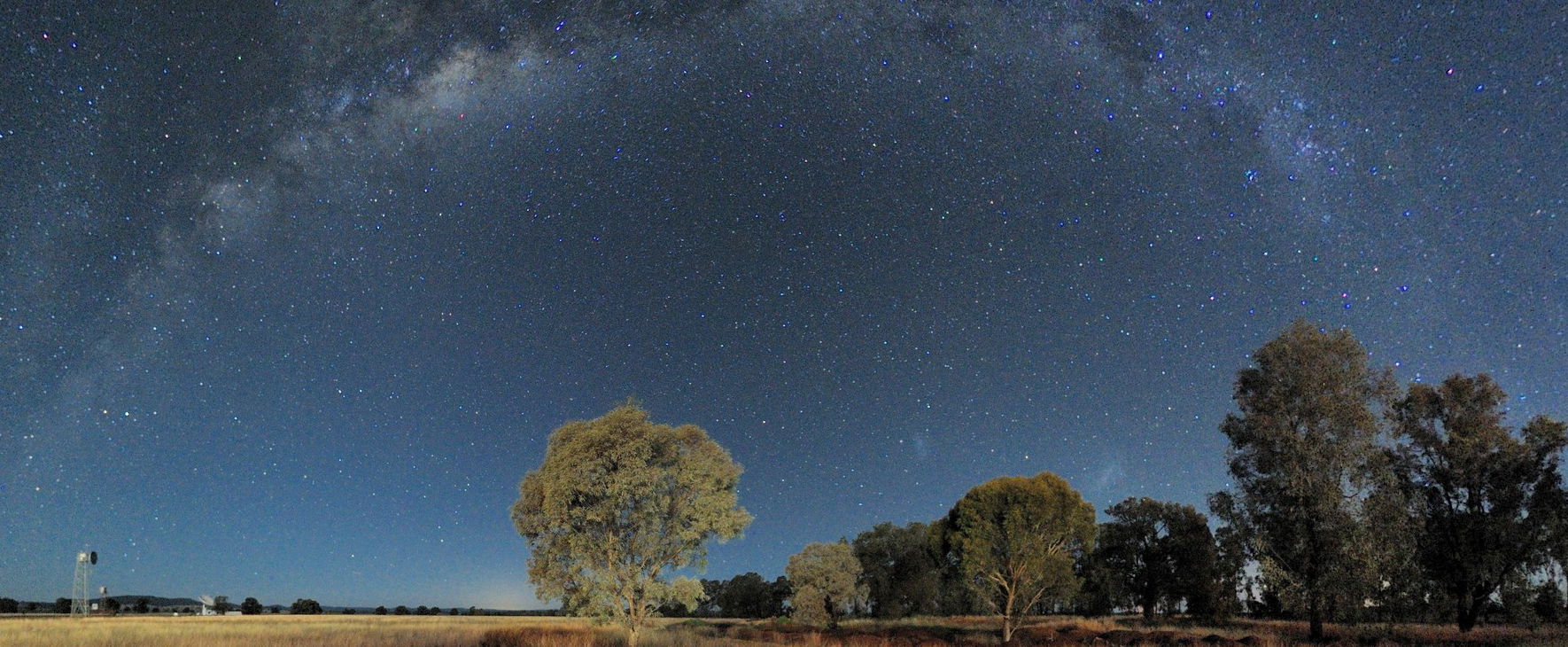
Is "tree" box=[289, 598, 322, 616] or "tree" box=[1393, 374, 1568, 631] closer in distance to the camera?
"tree" box=[1393, 374, 1568, 631]

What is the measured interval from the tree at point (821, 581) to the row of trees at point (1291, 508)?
27.3 ft

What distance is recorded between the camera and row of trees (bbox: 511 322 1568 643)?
78.4 ft

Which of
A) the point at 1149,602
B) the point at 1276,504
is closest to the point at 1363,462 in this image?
the point at 1276,504

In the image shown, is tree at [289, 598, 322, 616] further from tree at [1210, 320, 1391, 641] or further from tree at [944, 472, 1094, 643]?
tree at [1210, 320, 1391, 641]

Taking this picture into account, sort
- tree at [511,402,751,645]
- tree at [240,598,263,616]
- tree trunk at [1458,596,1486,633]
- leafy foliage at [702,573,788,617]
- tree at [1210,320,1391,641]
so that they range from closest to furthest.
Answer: tree at [511,402,751,645] < tree at [1210,320,1391,641] < tree trunk at [1458,596,1486,633] < tree at [240,598,263,616] < leafy foliage at [702,573,788,617]

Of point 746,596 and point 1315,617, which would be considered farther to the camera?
point 746,596

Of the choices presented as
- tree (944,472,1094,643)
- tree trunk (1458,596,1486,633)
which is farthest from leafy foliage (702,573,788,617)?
tree trunk (1458,596,1486,633)

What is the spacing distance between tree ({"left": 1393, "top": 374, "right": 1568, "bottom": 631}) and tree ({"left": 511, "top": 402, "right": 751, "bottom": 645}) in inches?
1102

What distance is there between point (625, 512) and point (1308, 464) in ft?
82.4

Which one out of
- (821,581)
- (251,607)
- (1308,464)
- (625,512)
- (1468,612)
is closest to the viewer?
(625,512)

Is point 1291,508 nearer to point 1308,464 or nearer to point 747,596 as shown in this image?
point 1308,464

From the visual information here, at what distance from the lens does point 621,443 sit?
23.4 meters

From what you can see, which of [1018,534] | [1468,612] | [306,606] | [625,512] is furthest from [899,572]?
[306,606]

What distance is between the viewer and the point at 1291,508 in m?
29.1
